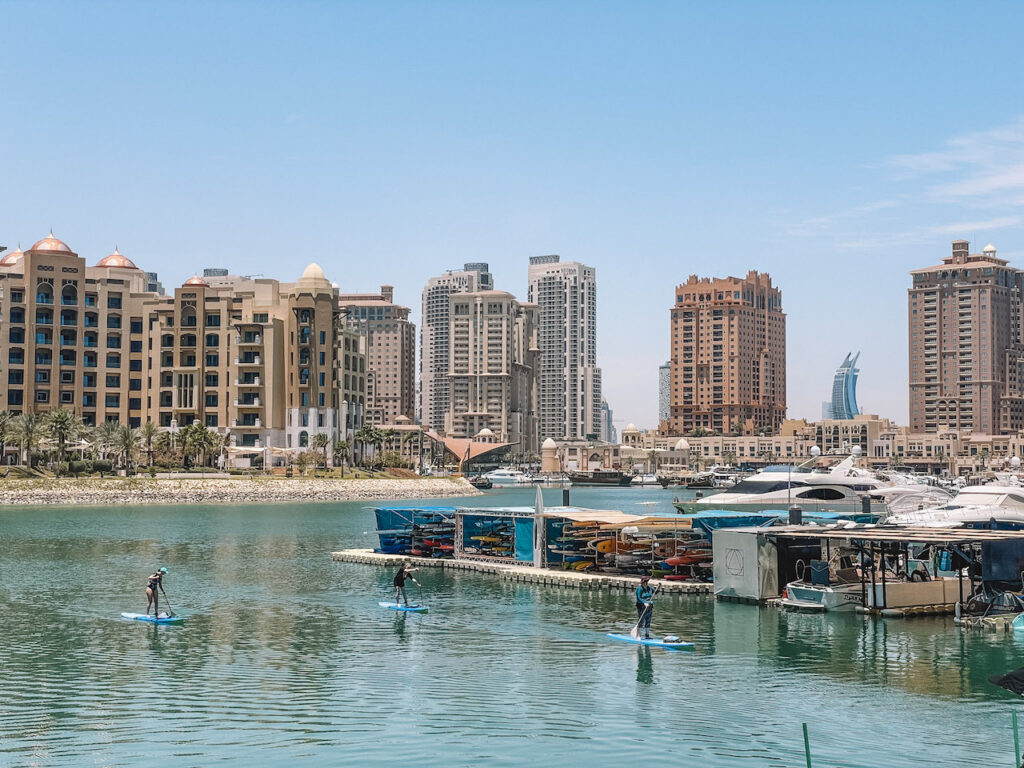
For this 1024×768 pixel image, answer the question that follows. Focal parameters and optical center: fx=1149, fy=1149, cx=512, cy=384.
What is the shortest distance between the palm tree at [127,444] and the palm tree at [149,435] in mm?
1441

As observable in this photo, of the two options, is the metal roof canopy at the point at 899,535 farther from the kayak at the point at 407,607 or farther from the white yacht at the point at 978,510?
the white yacht at the point at 978,510

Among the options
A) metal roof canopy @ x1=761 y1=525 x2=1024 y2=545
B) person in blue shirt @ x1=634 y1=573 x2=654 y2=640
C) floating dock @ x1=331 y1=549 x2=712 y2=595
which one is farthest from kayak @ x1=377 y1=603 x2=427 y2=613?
metal roof canopy @ x1=761 y1=525 x2=1024 y2=545

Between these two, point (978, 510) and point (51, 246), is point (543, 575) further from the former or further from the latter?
point (51, 246)

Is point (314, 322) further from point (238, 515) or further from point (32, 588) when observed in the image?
point (32, 588)

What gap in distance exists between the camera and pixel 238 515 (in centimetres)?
11506

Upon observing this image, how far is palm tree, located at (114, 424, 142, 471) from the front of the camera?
5853 inches

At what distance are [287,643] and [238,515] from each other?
3165 inches

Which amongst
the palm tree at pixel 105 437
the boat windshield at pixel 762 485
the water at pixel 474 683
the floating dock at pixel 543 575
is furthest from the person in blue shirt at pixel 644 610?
the palm tree at pixel 105 437

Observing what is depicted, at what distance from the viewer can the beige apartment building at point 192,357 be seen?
559ft

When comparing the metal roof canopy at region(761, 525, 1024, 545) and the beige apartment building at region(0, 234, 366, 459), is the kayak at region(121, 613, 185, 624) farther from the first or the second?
the beige apartment building at region(0, 234, 366, 459)

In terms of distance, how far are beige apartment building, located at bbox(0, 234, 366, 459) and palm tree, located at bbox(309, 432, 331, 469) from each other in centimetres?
125

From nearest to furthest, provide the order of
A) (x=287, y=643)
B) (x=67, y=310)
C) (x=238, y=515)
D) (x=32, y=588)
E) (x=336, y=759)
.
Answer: (x=336, y=759) < (x=287, y=643) < (x=32, y=588) < (x=238, y=515) < (x=67, y=310)

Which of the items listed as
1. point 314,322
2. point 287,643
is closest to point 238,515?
point 314,322

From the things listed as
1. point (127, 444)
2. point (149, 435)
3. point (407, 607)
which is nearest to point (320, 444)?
point (149, 435)
